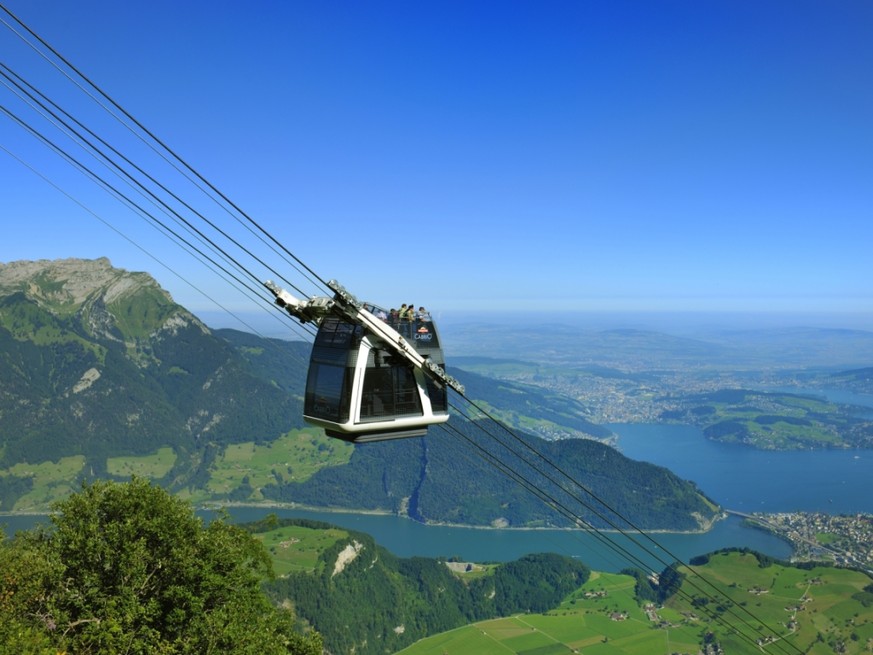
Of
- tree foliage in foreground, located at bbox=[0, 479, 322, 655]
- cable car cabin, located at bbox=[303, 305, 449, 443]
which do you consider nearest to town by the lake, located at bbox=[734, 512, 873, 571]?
tree foliage in foreground, located at bbox=[0, 479, 322, 655]

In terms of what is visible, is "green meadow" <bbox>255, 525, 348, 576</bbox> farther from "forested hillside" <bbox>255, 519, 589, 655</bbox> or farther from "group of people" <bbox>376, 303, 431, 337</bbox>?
"group of people" <bbox>376, 303, 431, 337</bbox>

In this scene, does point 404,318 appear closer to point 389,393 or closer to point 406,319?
point 406,319

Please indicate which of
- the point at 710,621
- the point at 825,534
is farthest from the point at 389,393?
the point at 825,534

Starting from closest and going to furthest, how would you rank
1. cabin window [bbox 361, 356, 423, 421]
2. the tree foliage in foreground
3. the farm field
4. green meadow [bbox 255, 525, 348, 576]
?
cabin window [bbox 361, 356, 423, 421]
the tree foliage in foreground
the farm field
green meadow [bbox 255, 525, 348, 576]

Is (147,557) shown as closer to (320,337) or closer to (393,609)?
(320,337)

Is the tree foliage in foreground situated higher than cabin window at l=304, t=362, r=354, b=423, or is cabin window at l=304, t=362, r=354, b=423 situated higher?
cabin window at l=304, t=362, r=354, b=423

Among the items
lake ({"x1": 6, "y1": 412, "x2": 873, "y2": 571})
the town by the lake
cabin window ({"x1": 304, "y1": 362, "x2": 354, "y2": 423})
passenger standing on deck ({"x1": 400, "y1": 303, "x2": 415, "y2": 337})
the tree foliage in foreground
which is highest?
passenger standing on deck ({"x1": 400, "y1": 303, "x2": 415, "y2": 337})
